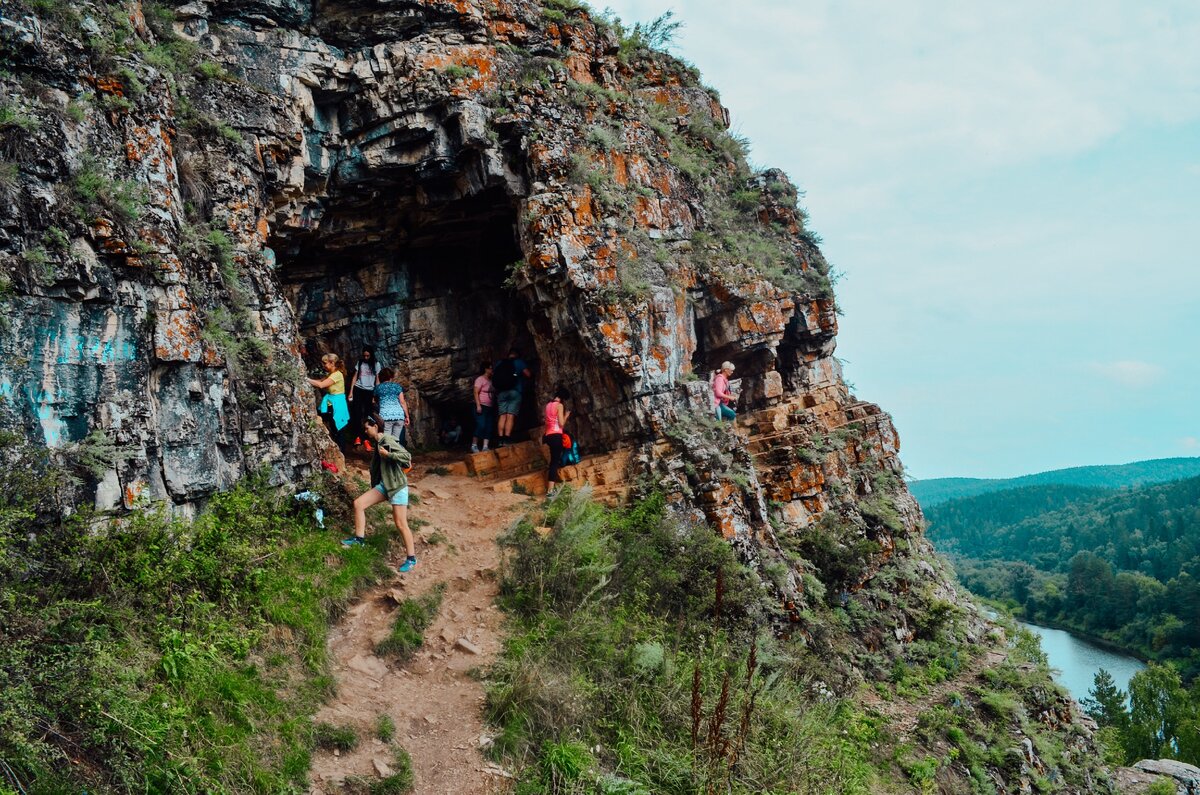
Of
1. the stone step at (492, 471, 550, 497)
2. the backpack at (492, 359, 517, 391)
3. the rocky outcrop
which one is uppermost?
the backpack at (492, 359, 517, 391)

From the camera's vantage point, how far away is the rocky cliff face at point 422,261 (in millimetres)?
7480

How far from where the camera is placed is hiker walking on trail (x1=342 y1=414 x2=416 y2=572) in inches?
338

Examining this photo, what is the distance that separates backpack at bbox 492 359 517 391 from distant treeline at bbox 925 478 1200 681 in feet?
164

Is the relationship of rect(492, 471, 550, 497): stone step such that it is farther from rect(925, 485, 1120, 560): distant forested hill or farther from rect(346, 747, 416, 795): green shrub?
rect(925, 485, 1120, 560): distant forested hill

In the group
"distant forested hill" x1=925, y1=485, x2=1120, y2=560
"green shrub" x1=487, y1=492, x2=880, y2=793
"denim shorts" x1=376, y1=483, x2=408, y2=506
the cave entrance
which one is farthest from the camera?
"distant forested hill" x1=925, y1=485, x2=1120, y2=560

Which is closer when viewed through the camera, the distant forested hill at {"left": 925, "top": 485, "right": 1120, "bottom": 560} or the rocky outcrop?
the rocky outcrop

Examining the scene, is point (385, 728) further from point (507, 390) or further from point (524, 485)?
point (507, 390)

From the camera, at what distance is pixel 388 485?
8.62m

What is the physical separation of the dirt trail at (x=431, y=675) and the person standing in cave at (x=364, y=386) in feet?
10.1

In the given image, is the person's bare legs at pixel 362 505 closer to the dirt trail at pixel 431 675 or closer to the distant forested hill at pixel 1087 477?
the dirt trail at pixel 431 675

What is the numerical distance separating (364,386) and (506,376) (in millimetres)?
2584

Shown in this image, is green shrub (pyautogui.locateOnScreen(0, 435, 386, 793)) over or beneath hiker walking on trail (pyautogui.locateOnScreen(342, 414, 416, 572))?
beneath

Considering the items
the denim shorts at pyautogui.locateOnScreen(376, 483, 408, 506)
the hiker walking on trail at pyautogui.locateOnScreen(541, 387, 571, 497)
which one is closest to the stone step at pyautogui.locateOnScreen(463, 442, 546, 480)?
the hiker walking on trail at pyautogui.locateOnScreen(541, 387, 571, 497)

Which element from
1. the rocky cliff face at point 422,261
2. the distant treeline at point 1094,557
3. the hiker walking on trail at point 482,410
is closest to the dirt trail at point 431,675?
the rocky cliff face at point 422,261
